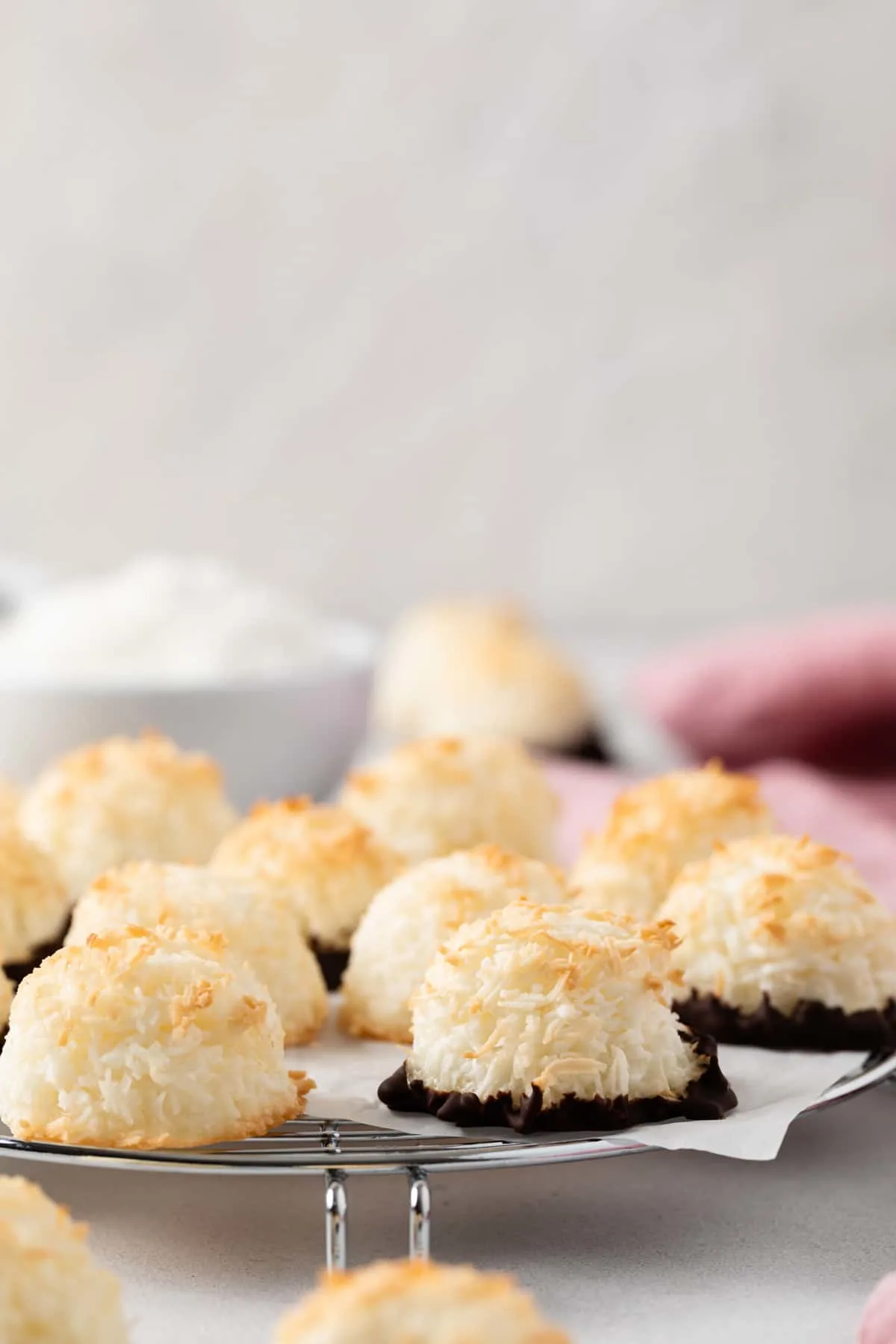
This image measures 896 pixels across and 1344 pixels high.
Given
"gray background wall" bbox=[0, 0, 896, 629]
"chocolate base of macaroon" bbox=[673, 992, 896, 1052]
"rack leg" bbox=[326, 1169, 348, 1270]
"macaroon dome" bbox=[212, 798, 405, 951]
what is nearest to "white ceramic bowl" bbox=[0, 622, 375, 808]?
"macaroon dome" bbox=[212, 798, 405, 951]

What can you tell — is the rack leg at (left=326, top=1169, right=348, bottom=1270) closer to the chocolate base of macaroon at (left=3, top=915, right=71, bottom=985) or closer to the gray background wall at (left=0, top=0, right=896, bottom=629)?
the chocolate base of macaroon at (left=3, top=915, right=71, bottom=985)

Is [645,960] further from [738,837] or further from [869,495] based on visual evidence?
[869,495]

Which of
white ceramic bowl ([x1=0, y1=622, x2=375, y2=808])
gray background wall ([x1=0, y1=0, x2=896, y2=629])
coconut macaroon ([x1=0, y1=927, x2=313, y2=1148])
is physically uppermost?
gray background wall ([x1=0, y1=0, x2=896, y2=629])

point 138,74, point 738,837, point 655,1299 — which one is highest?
point 138,74

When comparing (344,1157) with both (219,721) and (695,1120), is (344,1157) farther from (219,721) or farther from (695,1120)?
(219,721)

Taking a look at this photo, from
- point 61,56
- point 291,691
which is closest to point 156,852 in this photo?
point 291,691

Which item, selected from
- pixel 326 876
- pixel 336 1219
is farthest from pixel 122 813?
pixel 336 1219

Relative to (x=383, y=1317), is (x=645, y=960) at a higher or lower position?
higher
